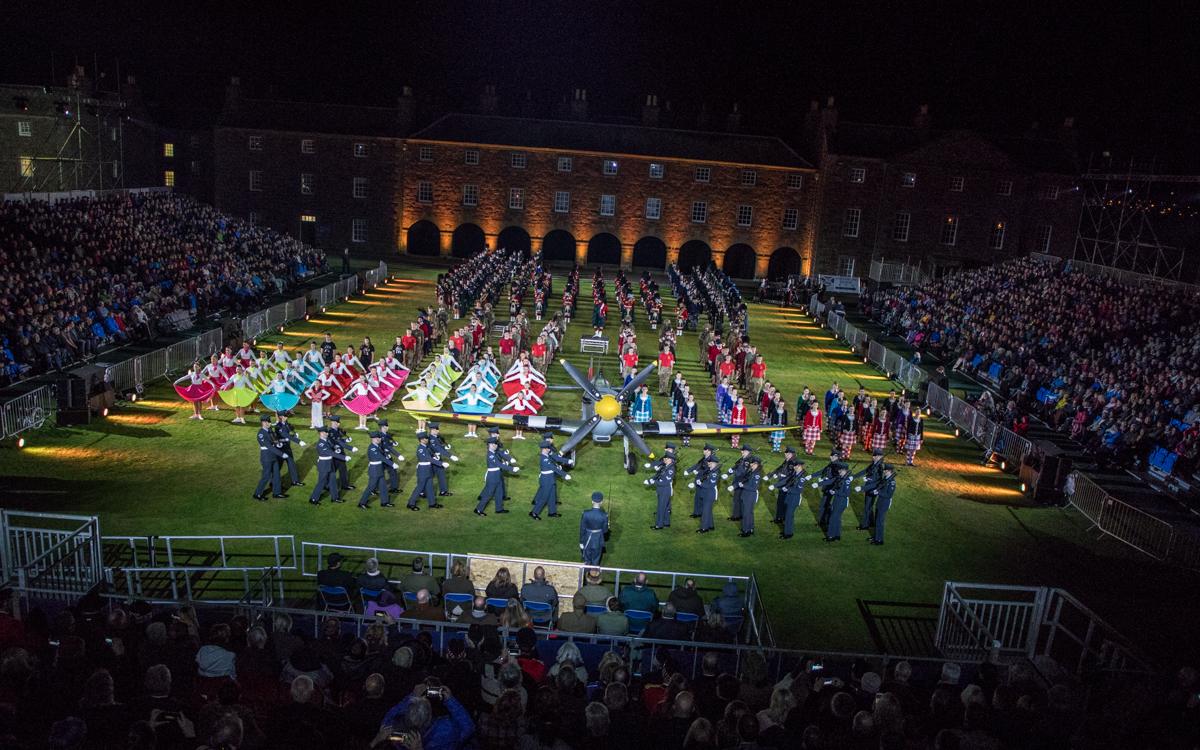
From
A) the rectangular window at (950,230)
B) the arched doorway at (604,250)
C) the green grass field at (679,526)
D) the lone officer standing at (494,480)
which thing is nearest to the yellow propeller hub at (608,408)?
the green grass field at (679,526)

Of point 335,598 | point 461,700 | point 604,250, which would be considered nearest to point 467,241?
point 604,250

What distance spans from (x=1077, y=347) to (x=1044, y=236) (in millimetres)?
30820

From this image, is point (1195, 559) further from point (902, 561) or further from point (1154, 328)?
point (1154, 328)

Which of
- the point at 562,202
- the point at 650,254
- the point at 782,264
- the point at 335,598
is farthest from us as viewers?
the point at 650,254

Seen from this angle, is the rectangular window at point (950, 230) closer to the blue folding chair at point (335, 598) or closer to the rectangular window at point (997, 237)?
the rectangular window at point (997, 237)

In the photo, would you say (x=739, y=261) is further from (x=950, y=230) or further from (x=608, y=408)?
(x=608, y=408)

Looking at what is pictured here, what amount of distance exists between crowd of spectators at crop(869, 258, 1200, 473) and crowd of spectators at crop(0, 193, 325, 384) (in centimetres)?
2593

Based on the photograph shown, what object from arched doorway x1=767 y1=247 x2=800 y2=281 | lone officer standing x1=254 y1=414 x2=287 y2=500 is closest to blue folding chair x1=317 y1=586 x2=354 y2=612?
lone officer standing x1=254 y1=414 x2=287 y2=500

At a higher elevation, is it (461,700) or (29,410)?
(461,700)

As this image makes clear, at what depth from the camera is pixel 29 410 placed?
1967cm

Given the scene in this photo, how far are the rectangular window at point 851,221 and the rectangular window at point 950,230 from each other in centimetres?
540

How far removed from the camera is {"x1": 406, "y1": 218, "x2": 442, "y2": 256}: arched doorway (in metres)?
62.2

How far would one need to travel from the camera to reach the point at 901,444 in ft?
73.2

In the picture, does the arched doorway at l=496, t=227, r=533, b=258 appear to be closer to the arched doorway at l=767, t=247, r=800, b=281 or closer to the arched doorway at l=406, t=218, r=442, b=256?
the arched doorway at l=406, t=218, r=442, b=256
